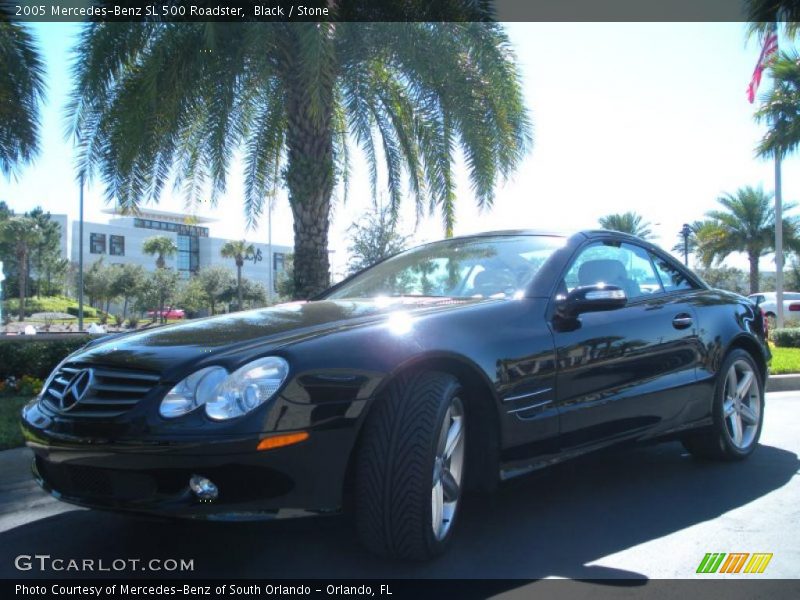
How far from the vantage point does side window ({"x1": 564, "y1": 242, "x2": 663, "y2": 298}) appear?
4.29 meters

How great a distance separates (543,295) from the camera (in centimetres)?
391

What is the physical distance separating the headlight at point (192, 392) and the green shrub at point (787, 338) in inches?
672

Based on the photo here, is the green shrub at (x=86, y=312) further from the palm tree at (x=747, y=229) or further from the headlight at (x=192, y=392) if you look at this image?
the headlight at (x=192, y=392)

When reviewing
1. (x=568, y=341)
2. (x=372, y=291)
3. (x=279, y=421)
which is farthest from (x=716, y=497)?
(x=279, y=421)

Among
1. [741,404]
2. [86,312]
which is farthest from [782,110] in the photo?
[86,312]

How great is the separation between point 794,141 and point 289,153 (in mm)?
17271

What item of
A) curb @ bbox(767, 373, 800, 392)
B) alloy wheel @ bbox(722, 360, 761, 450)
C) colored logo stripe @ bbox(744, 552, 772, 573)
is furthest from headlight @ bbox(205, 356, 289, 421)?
curb @ bbox(767, 373, 800, 392)

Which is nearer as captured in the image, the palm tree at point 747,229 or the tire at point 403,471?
the tire at point 403,471

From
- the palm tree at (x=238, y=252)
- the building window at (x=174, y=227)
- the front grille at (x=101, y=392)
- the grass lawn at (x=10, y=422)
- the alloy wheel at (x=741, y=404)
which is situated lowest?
the grass lawn at (x=10, y=422)

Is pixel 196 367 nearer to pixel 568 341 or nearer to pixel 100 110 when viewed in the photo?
pixel 568 341

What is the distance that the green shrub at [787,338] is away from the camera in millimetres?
17266

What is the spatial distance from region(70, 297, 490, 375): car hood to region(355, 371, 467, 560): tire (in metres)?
0.43

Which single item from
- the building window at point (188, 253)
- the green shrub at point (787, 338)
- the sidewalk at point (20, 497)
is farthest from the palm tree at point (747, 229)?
the building window at point (188, 253)

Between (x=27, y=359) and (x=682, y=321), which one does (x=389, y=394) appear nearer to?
(x=682, y=321)
